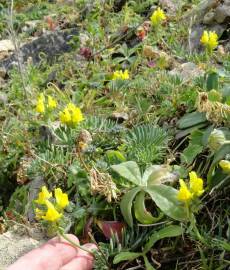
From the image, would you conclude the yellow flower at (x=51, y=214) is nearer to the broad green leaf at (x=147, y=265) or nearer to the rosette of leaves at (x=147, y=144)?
the broad green leaf at (x=147, y=265)

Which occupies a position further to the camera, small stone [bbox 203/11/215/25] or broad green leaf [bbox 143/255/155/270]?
small stone [bbox 203/11/215/25]

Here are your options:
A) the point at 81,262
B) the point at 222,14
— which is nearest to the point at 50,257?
the point at 81,262

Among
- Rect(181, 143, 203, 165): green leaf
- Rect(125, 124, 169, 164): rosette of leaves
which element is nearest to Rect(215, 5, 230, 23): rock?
Rect(125, 124, 169, 164): rosette of leaves

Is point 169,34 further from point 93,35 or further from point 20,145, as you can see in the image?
point 20,145

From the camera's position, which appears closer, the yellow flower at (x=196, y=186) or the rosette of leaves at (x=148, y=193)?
the yellow flower at (x=196, y=186)

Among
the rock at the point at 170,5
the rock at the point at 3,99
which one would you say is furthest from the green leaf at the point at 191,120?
the rock at the point at 170,5

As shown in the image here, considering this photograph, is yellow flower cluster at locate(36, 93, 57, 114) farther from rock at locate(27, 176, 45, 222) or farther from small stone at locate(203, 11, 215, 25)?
small stone at locate(203, 11, 215, 25)

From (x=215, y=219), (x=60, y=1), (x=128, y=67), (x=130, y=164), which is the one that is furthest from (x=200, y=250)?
(x=60, y=1)

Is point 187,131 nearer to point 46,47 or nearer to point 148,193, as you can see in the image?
point 148,193
